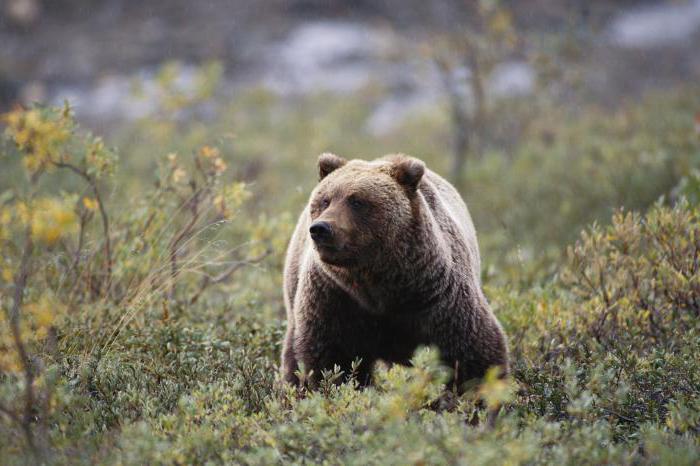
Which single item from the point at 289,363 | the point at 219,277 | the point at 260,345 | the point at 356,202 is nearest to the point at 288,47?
the point at 219,277

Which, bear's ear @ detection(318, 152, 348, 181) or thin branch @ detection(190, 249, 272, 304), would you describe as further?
thin branch @ detection(190, 249, 272, 304)

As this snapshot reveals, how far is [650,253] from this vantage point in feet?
16.1

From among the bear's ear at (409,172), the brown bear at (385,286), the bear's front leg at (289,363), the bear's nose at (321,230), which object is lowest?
the bear's front leg at (289,363)

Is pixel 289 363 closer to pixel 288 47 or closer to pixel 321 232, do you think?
pixel 321 232

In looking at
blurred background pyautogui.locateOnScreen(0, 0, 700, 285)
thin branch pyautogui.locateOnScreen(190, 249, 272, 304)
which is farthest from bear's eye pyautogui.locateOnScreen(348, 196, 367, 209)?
blurred background pyautogui.locateOnScreen(0, 0, 700, 285)

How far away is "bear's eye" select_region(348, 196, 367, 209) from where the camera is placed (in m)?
→ 3.63

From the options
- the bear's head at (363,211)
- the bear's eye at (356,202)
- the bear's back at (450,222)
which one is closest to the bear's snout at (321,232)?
the bear's head at (363,211)

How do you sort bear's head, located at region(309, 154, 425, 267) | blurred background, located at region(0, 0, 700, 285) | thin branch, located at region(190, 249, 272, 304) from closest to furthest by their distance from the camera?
bear's head, located at region(309, 154, 425, 267), thin branch, located at region(190, 249, 272, 304), blurred background, located at region(0, 0, 700, 285)

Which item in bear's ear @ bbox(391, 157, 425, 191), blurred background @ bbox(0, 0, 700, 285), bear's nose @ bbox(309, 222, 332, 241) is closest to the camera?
bear's nose @ bbox(309, 222, 332, 241)

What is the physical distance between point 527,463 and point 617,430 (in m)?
0.80

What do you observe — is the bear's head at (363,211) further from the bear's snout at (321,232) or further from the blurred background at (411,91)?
the blurred background at (411,91)

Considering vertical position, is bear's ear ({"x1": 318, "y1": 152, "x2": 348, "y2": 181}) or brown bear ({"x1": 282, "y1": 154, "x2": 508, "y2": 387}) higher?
bear's ear ({"x1": 318, "y1": 152, "x2": 348, "y2": 181})

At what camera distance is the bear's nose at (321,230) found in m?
3.38

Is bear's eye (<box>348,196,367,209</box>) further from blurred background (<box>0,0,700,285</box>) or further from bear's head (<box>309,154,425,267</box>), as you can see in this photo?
blurred background (<box>0,0,700,285</box>)
